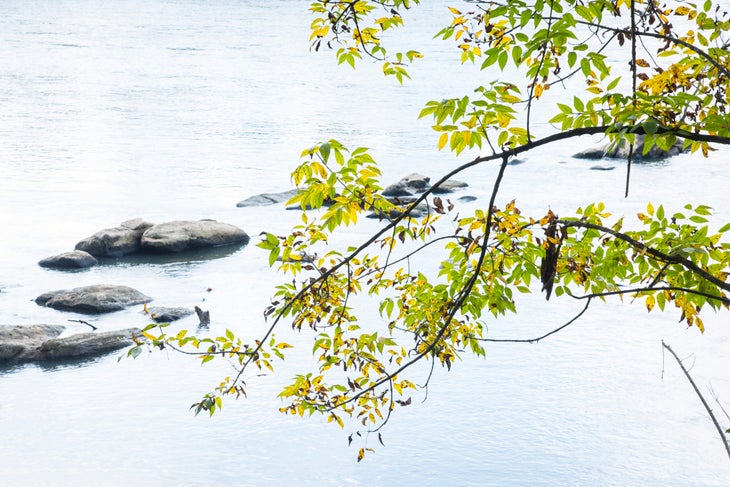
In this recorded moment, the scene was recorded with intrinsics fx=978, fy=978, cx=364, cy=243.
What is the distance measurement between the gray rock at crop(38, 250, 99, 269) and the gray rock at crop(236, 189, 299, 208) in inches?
149

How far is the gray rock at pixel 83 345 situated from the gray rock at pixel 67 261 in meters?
3.23

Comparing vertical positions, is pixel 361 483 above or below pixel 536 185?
below

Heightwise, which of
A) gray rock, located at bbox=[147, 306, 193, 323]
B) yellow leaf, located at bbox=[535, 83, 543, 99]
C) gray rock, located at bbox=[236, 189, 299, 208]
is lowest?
gray rock, located at bbox=[147, 306, 193, 323]

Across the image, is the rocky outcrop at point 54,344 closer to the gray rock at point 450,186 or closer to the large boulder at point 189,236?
the large boulder at point 189,236

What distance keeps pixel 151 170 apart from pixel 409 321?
16136 mm

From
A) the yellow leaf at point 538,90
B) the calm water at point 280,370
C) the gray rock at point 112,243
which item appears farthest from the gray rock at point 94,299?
the yellow leaf at point 538,90

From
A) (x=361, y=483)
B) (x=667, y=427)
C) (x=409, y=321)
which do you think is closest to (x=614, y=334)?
(x=667, y=427)

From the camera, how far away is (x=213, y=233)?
1420 cm

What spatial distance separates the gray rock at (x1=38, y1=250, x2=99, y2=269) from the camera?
43.2 ft

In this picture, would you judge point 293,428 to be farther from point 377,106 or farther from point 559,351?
point 377,106

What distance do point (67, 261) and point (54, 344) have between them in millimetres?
3381

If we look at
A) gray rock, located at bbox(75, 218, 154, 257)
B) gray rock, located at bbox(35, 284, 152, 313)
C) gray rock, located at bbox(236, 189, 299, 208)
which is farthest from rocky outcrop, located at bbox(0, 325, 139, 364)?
gray rock, located at bbox(236, 189, 299, 208)

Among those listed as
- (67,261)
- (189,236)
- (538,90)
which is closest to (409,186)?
(189,236)

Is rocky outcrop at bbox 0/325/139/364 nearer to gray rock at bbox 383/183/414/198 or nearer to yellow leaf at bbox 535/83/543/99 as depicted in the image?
yellow leaf at bbox 535/83/543/99
